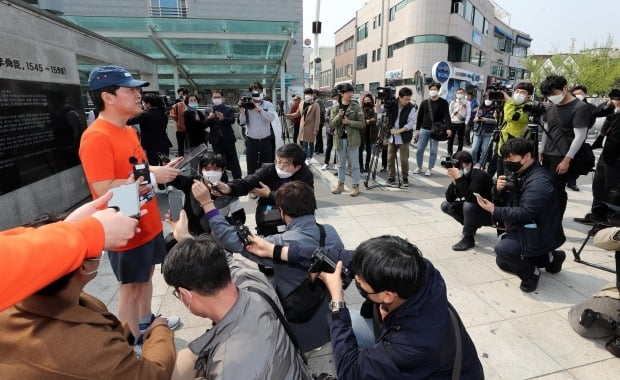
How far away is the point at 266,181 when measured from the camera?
11.3 feet

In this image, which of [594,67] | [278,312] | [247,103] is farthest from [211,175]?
[594,67]

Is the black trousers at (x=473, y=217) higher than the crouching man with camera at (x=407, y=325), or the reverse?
the crouching man with camera at (x=407, y=325)

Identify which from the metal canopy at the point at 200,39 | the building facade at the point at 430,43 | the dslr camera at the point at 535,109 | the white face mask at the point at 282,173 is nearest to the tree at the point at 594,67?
the building facade at the point at 430,43

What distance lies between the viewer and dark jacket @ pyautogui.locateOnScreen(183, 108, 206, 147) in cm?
676

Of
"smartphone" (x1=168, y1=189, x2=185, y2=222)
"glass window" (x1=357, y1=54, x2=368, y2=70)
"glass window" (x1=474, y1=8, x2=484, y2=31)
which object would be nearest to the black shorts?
"smartphone" (x1=168, y1=189, x2=185, y2=222)

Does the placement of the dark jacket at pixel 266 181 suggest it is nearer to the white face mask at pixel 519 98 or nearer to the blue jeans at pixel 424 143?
the white face mask at pixel 519 98

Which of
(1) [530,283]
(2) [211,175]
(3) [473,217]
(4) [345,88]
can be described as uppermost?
(4) [345,88]

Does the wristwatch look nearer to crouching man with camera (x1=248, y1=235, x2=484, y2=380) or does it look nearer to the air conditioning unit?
crouching man with camera (x1=248, y1=235, x2=484, y2=380)

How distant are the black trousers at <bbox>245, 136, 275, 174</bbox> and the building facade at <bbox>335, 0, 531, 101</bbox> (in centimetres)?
1927

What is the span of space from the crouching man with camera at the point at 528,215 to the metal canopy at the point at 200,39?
10.2 m

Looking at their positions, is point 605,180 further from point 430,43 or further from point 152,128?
point 430,43

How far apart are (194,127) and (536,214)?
605 cm

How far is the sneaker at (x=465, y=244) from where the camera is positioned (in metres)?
4.00

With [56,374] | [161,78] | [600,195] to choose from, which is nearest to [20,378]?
[56,374]
